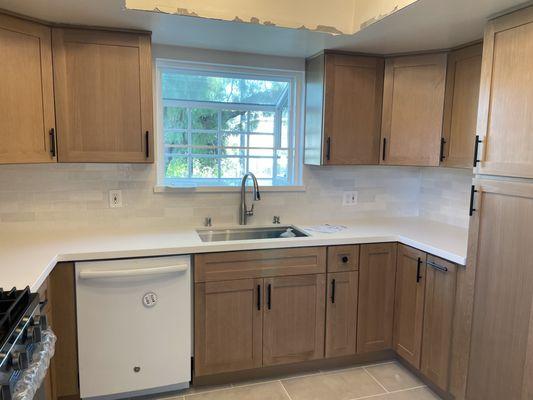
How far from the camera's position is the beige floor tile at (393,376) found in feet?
8.09

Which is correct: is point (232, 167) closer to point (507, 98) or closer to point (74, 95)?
point (74, 95)

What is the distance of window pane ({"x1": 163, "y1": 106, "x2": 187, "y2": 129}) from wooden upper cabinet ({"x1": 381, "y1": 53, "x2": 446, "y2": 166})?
4.52 feet

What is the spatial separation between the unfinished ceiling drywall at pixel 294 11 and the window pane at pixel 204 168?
3.55 ft

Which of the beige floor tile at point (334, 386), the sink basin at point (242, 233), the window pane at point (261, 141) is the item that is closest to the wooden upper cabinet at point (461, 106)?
the sink basin at point (242, 233)

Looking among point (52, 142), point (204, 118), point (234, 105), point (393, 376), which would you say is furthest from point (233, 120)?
point (393, 376)

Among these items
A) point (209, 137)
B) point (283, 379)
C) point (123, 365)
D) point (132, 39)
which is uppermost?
point (132, 39)

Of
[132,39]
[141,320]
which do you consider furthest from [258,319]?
[132,39]

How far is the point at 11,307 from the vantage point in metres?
1.29

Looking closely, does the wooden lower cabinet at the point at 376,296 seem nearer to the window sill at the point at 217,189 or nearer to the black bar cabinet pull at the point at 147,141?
the window sill at the point at 217,189

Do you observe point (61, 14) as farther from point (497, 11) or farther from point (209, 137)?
point (497, 11)

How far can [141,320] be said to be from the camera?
2.16 meters

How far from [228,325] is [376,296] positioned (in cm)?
98

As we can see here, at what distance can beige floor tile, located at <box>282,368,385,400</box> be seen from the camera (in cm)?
236

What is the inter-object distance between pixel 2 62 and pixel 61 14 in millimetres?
368
